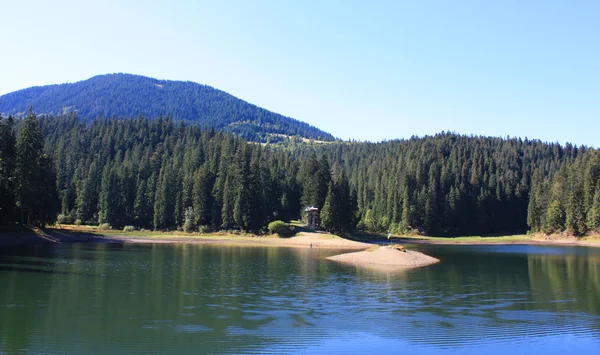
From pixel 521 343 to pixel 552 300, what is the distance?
573 inches

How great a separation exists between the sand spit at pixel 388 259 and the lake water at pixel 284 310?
837cm

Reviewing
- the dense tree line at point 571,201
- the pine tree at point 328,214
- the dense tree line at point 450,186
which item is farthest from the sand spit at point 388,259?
the dense tree line at point 571,201

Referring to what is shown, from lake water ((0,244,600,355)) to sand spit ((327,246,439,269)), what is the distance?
330 inches

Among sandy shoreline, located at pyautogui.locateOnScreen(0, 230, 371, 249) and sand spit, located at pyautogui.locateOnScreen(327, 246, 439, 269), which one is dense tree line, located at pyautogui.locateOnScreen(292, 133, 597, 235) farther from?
sand spit, located at pyautogui.locateOnScreen(327, 246, 439, 269)

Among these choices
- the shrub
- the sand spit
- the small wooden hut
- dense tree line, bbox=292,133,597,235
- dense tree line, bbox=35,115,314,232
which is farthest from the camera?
dense tree line, bbox=292,133,597,235

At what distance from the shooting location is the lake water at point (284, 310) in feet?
68.5

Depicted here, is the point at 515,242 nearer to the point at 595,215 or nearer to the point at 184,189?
the point at 595,215

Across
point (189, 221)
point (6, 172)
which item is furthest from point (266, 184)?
point (6, 172)

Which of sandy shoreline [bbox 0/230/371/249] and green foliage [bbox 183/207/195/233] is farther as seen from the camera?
green foliage [bbox 183/207/195/233]

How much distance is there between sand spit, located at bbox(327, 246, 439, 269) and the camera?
193 feet

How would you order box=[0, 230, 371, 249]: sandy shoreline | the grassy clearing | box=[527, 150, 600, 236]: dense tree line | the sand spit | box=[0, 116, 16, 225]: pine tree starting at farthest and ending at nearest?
box=[527, 150, 600, 236]: dense tree line < the grassy clearing < box=[0, 230, 371, 249]: sandy shoreline < box=[0, 116, 16, 225]: pine tree < the sand spit

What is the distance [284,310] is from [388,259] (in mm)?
33713

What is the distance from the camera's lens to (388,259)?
197 feet

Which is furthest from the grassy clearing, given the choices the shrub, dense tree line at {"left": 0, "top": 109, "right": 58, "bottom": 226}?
dense tree line at {"left": 0, "top": 109, "right": 58, "bottom": 226}
